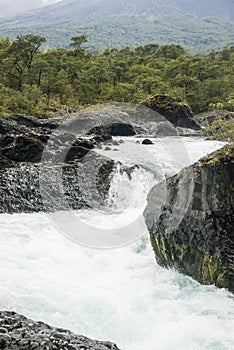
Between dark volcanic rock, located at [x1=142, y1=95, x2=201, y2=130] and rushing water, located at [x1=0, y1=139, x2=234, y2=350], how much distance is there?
23.5m

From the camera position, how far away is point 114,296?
745 centimetres

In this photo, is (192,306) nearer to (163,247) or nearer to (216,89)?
(163,247)

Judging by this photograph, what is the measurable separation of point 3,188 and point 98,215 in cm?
343

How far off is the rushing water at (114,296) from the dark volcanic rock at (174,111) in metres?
23.5

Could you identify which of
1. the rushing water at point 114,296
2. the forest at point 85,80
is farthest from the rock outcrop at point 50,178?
the forest at point 85,80

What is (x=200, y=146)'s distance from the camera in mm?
22516

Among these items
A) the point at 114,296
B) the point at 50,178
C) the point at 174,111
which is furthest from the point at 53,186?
the point at 174,111

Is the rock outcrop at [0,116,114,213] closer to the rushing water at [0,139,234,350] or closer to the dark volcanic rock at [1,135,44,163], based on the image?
the dark volcanic rock at [1,135,44,163]

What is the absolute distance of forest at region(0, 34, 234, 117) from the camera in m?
33.8

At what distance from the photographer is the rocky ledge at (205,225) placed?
705cm

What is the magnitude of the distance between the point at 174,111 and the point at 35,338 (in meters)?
29.0

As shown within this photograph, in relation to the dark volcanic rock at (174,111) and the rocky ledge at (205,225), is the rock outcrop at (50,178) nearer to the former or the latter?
the rocky ledge at (205,225)

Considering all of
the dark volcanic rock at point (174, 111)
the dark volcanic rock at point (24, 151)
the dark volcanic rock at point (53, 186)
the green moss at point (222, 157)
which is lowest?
the dark volcanic rock at point (174, 111)

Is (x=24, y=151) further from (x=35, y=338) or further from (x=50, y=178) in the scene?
(x=35, y=338)
